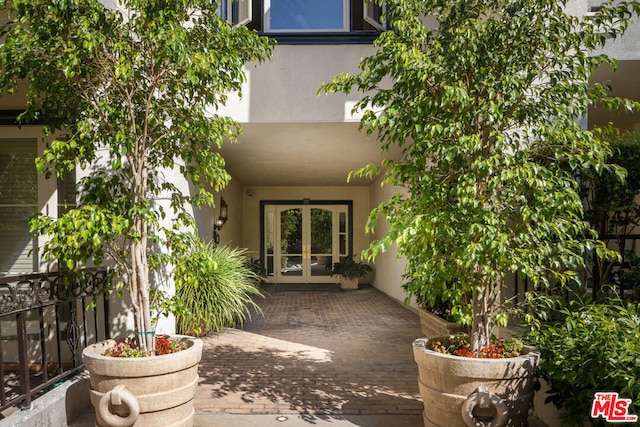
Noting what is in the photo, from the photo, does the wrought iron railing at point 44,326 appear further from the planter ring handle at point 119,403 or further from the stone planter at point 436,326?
the stone planter at point 436,326

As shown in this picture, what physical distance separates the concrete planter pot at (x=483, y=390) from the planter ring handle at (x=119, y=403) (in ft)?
5.92

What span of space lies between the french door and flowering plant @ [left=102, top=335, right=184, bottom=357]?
8.19 m

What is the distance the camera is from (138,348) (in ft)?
9.32

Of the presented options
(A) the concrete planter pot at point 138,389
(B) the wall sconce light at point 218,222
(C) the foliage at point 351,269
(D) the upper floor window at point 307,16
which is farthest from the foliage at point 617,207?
(C) the foliage at point 351,269

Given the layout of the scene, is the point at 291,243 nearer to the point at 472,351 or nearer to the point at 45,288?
the point at 45,288

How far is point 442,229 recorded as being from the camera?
2512 millimetres

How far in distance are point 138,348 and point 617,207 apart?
12.3 ft

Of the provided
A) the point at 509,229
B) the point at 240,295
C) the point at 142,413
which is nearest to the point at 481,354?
the point at 509,229

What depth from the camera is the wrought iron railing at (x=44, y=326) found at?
2.68 meters

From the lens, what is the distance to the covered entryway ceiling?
213 inches

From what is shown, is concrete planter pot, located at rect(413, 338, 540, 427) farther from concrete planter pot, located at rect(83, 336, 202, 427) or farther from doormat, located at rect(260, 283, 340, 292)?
doormat, located at rect(260, 283, 340, 292)

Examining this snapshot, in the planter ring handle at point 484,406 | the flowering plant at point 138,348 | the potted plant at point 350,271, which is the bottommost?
the potted plant at point 350,271

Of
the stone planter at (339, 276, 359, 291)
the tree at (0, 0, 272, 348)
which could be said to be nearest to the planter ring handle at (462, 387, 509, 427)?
the tree at (0, 0, 272, 348)

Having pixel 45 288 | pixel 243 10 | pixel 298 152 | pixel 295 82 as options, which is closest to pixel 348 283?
pixel 298 152
